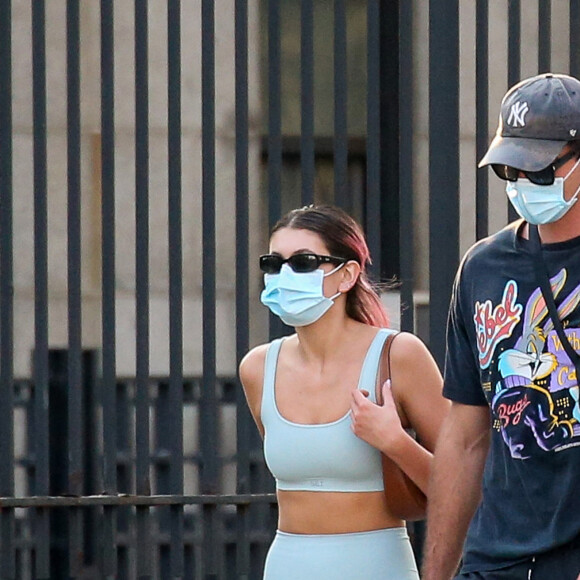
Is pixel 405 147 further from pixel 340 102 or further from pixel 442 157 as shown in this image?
pixel 340 102

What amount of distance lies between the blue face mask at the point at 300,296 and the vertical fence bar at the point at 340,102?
1.48 m

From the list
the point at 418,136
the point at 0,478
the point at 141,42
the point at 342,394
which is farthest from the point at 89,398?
the point at 418,136

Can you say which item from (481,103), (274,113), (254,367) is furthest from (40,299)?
(481,103)

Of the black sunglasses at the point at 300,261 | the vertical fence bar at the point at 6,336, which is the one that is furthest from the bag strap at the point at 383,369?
the vertical fence bar at the point at 6,336

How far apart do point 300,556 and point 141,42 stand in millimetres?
2332

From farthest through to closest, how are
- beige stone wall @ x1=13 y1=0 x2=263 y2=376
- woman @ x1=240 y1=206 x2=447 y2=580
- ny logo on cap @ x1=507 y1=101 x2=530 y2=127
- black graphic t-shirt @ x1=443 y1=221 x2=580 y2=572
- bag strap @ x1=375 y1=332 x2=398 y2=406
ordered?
1. beige stone wall @ x1=13 y1=0 x2=263 y2=376
2. bag strap @ x1=375 y1=332 x2=398 y2=406
3. woman @ x1=240 y1=206 x2=447 y2=580
4. ny logo on cap @ x1=507 y1=101 x2=530 y2=127
5. black graphic t-shirt @ x1=443 y1=221 x2=580 y2=572

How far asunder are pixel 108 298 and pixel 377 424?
1936 millimetres

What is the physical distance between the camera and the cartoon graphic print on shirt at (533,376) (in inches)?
117

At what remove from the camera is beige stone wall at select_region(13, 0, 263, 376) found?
768 cm

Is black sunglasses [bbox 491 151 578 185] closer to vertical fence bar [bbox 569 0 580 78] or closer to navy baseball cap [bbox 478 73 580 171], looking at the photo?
navy baseball cap [bbox 478 73 580 171]

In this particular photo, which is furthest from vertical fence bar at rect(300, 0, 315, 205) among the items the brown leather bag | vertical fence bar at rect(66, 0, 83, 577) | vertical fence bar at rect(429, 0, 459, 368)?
the brown leather bag

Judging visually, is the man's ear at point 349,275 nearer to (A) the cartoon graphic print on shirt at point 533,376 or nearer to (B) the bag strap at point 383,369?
(B) the bag strap at point 383,369

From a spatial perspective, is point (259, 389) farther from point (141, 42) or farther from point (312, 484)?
point (141, 42)

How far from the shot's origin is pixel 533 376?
3.02m
